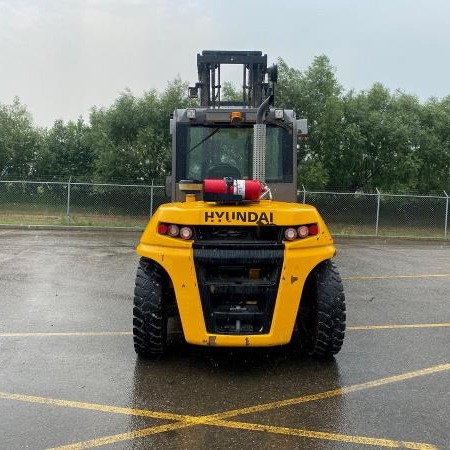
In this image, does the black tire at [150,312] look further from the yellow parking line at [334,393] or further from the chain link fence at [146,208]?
the chain link fence at [146,208]

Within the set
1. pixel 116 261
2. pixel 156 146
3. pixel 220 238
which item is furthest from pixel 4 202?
pixel 220 238

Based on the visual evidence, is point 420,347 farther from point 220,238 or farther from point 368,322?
point 220,238

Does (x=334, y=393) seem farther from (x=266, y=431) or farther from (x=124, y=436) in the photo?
(x=124, y=436)

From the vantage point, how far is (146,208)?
66.9 feet

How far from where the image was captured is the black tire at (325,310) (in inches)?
182

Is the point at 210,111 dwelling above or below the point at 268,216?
above

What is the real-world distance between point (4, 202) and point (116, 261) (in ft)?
38.6

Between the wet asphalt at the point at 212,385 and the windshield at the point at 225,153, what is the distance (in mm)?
1949

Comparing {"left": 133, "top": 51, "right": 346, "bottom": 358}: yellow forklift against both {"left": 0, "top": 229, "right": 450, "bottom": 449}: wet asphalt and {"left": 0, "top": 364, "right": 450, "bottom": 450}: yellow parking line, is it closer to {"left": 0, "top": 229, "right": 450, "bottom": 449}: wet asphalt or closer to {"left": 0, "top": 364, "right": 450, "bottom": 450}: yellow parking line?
{"left": 0, "top": 229, "right": 450, "bottom": 449}: wet asphalt

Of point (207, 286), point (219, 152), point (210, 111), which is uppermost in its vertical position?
point (210, 111)

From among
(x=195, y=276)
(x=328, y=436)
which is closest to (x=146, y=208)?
(x=195, y=276)

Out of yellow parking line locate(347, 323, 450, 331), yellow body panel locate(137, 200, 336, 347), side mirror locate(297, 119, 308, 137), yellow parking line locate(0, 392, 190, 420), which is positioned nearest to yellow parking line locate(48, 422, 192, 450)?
yellow parking line locate(0, 392, 190, 420)

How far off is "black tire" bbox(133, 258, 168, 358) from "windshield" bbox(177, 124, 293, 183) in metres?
1.77

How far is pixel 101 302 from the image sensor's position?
716cm
